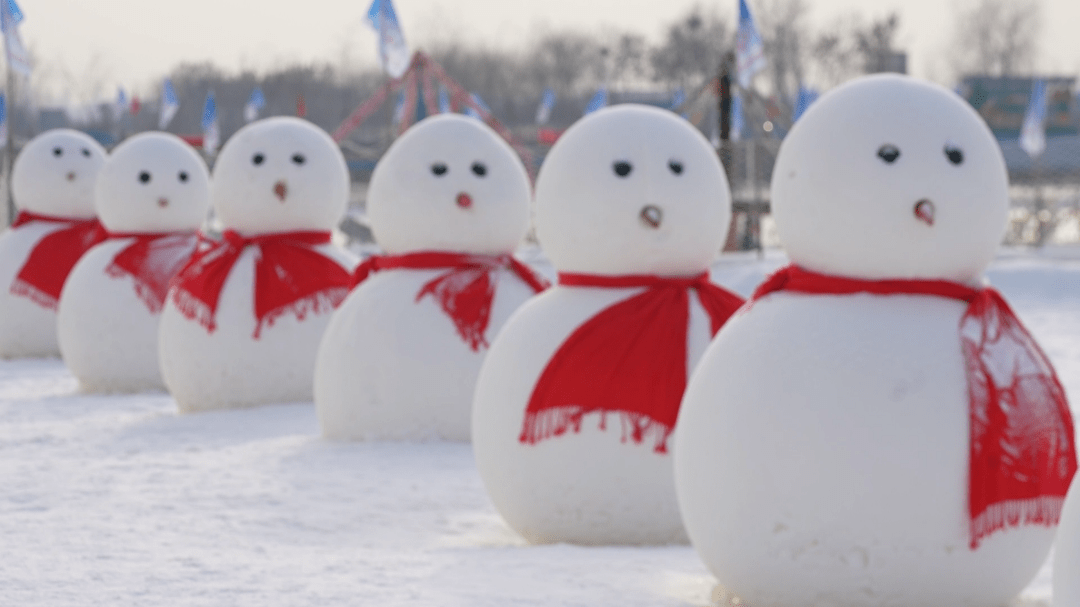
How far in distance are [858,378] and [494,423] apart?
183cm

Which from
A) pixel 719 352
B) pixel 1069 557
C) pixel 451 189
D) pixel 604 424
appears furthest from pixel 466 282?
pixel 1069 557

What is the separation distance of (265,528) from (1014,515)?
10.1 ft

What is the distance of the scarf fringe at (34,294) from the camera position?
Result: 12.9 m

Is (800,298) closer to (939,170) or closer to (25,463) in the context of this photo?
(939,170)

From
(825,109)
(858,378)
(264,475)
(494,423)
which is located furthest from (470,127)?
(858,378)

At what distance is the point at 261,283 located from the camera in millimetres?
9234

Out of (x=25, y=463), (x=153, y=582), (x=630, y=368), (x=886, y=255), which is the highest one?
(x=886, y=255)

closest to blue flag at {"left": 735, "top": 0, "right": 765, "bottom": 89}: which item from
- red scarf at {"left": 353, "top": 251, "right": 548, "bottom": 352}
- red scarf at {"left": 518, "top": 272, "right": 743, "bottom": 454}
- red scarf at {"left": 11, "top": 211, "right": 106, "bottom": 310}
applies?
red scarf at {"left": 11, "top": 211, "right": 106, "bottom": 310}

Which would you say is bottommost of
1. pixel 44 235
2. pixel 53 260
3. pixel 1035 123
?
pixel 1035 123

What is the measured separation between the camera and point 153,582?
486 centimetres

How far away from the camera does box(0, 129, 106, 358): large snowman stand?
1287cm

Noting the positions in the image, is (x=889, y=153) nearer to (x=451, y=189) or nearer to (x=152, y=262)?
(x=451, y=189)

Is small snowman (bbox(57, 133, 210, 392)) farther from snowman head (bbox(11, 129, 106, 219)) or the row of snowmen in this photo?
snowman head (bbox(11, 129, 106, 219))

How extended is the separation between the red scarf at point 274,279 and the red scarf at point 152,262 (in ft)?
4.02
